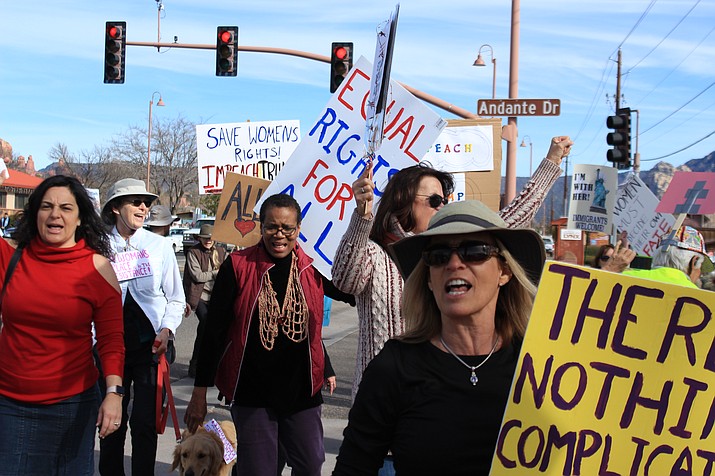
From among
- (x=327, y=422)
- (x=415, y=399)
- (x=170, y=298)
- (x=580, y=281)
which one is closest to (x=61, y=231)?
(x=170, y=298)

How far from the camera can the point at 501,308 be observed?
268 cm

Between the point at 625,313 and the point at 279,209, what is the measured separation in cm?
269

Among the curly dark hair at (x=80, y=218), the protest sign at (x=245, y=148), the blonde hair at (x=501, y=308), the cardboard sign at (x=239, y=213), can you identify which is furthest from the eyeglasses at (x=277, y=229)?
the protest sign at (x=245, y=148)

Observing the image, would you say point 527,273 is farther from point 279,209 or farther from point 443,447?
point 279,209

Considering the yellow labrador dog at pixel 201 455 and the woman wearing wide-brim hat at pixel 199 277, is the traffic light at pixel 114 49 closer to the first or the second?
the woman wearing wide-brim hat at pixel 199 277

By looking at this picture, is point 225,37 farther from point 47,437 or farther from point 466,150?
point 47,437

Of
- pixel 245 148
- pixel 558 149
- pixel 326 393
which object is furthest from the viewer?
pixel 245 148

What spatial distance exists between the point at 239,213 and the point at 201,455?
316 centimetres

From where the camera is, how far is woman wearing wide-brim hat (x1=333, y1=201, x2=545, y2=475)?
241 centimetres

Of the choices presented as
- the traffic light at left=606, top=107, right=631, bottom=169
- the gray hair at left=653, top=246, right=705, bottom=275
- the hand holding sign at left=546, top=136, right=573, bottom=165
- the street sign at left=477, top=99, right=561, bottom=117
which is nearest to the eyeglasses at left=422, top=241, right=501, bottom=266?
the hand holding sign at left=546, top=136, right=573, bottom=165

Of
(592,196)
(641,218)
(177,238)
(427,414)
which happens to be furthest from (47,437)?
(177,238)

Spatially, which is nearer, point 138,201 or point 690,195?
point 138,201

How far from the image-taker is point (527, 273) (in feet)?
9.12

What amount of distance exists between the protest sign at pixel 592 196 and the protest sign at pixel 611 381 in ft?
32.9
